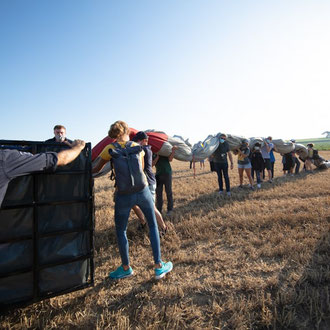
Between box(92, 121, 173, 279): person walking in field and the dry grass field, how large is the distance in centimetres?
26

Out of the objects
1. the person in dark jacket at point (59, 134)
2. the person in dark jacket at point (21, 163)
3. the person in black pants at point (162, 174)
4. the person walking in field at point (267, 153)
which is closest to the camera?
the person in dark jacket at point (21, 163)

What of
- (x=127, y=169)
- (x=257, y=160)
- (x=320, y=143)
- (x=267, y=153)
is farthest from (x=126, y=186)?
(x=320, y=143)

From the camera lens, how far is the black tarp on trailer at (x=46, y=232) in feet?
6.48

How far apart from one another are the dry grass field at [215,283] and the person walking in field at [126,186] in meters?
0.26

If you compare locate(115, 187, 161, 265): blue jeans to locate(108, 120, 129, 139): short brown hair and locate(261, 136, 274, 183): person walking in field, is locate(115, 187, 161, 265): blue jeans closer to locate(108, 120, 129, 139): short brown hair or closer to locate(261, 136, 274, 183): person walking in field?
locate(108, 120, 129, 139): short brown hair

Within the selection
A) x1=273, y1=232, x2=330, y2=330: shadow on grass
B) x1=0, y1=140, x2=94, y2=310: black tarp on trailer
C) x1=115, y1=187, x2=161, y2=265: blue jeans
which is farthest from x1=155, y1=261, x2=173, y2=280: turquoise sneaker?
x1=273, y1=232, x2=330, y2=330: shadow on grass

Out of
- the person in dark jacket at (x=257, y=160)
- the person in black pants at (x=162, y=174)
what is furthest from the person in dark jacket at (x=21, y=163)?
the person in dark jacket at (x=257, y=160)

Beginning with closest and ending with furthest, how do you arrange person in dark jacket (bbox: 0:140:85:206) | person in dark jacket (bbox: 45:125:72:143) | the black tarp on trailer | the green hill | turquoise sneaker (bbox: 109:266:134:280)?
person in dark jacket (bbox: 0:140:85:206)
the black tarp on trailer
turquoise sneaker (bbox: 109:266:134:280)
person in dark jacket (bbox: 45:125:72:143)
the green hill

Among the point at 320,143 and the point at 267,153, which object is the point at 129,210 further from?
the point at 320,143

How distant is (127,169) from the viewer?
2586 mm

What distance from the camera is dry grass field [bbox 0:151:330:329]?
2182 mm

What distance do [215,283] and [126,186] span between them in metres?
1.63

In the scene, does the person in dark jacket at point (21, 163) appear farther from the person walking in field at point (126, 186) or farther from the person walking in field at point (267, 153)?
the person walking in field at point (267, 153)

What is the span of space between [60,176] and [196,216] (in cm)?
378
